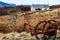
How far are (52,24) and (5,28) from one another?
5.78 meters

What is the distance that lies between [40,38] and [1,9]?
9.09 m

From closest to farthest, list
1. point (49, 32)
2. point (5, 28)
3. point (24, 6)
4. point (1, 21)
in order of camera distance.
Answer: point (49, 32) < point (5, 28) < point (1, 21) < point (24, 6)

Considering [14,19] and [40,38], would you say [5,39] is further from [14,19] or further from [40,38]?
[14,19]

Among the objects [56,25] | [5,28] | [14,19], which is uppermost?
[56,25]

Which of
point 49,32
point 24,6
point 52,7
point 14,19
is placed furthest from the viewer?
point 52,7

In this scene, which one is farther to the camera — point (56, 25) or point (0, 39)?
point (0, 39)

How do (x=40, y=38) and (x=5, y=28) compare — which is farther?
(x=5, y=28)

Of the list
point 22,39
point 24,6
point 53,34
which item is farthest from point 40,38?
point 24,6

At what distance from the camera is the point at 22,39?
6930 mm

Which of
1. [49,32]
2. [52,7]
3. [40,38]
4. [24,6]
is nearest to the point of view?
[49,32]

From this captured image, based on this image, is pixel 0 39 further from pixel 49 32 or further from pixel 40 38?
pixel 49 32

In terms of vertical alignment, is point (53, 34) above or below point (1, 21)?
above

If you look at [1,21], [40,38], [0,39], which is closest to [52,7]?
[1,21]

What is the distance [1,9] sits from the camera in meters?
14.4
